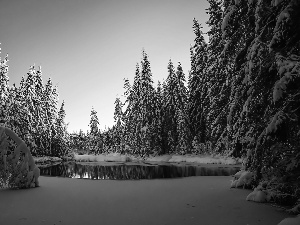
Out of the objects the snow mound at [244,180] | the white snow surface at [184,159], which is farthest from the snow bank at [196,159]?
the snow mound at [244,180]

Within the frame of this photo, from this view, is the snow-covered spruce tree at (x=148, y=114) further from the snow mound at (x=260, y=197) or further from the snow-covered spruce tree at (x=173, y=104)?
the snow mound at (x=260, y=197)

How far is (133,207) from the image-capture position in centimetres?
781

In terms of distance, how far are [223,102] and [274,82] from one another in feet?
30.3

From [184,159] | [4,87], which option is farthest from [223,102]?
[4,87]

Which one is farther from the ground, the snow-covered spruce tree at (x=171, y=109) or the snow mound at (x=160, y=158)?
the snow-covered spruce tree at (x=171, y=109)

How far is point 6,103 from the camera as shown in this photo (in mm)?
31938

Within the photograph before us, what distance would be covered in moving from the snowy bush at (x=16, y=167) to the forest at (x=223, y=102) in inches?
305

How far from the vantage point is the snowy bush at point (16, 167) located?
34.3 ft

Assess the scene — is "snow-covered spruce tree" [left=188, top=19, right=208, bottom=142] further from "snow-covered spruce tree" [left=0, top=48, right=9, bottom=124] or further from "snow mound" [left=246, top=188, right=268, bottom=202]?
"snow mound" [left=246, top=188, right=268, bottom=202]

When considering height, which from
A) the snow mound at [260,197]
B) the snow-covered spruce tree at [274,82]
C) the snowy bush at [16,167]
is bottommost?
the snow mound at [260,197]

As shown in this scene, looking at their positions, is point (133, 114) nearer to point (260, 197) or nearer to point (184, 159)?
point (184, 159)

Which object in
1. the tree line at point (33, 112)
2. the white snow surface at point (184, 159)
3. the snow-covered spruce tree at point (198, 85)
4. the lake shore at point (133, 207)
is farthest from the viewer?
the snow-covered spruce tree at point (198, 85)

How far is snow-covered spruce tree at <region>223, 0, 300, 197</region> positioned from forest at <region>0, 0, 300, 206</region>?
0.02 meters

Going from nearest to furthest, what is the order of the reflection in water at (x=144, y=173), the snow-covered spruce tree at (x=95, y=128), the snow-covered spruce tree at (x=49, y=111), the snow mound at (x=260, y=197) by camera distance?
the snow mound at (x=260, y=197), the reflection in water at (x=144, y=173), the snow-covered spruce tree at (x=49, y=111), the snow-covered spruce tree at (x=95, y=128)
